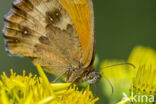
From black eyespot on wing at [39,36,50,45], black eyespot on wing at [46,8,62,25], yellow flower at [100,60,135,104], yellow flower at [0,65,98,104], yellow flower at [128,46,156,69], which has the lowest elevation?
yellow flower at [100,60,135,104]

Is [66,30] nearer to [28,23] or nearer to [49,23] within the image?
[49,23]

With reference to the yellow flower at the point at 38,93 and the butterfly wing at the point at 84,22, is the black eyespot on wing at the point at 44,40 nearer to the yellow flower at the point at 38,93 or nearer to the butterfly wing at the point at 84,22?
the butterfly wing at the point at 84,22

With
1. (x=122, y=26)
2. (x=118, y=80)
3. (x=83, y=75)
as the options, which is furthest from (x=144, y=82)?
(x=122, y=26)

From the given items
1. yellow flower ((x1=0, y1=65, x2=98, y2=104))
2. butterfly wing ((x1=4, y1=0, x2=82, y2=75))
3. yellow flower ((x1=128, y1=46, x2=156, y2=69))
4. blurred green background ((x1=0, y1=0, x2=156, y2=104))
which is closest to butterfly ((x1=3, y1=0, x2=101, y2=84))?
butterfly wing ((x1=4, y1=0, x2=82, y2=75))

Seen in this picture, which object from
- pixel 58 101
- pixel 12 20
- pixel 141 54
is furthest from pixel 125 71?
pixel 58 101

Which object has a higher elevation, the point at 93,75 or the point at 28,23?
the point at 28,23

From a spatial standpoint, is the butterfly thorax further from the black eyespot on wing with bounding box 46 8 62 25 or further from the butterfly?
the black eyespot on wing with bounding box 46 8 62 25

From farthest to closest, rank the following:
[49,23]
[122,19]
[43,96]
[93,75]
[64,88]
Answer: [122,19] → [49,23] → [93,75] → [64,88] → [43,96]

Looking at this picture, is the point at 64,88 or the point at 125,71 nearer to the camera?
the point at 64,88
